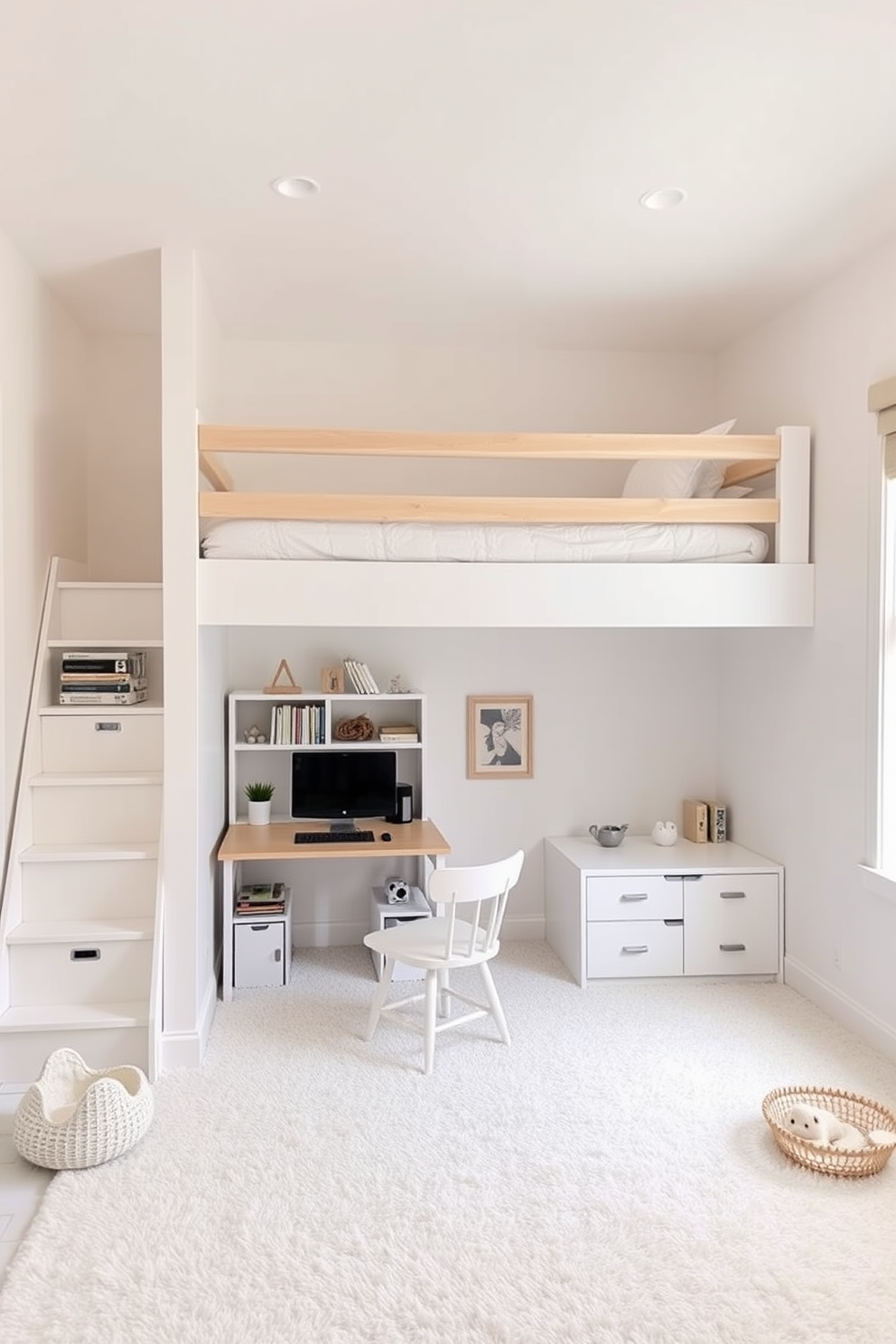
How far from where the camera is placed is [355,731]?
4406 mm

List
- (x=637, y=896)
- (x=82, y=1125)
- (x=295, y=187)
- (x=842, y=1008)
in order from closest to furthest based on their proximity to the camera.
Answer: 1. (x=82, y=1125)
2. (x=295, y=187)
3. (x=842, y=1008)
4. (x=637, y=896)

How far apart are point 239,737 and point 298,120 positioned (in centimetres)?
266

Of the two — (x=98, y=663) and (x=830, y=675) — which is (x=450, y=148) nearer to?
(x=98, y=663)

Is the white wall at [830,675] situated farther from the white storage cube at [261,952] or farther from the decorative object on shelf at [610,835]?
the white storage cube at [261,952]

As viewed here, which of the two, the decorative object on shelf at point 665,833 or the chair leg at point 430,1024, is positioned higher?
the decorative object on shelf at point 665,833

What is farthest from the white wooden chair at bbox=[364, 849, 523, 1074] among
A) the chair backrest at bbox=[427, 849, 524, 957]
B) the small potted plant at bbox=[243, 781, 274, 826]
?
the small potted plant at bbox=[243, 781, 274, 826]

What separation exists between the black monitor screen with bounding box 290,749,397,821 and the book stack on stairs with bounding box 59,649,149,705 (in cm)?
94

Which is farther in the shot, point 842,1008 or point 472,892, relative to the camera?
point 842,1008

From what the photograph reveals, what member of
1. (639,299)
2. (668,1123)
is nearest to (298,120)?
(639,299)

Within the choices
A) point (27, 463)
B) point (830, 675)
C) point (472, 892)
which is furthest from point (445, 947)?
point (27, 463)

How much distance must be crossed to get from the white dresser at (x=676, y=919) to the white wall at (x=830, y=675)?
0.37 ft

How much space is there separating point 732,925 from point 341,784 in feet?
5.78

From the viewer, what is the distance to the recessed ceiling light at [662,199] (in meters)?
2.92

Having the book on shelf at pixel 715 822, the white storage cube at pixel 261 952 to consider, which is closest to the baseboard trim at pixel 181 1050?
the white storage cube at pixel 261 952
